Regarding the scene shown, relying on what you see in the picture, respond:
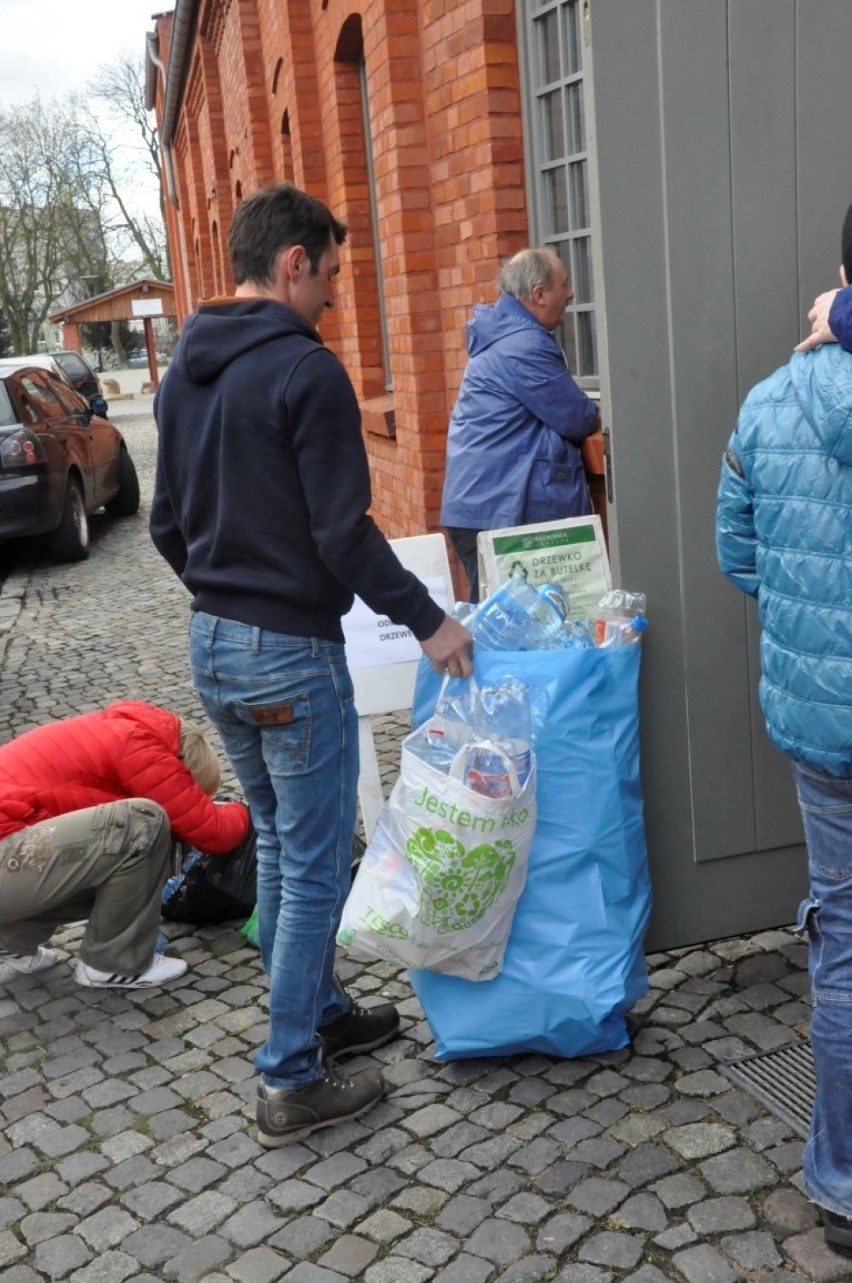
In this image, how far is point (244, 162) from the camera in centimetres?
1442

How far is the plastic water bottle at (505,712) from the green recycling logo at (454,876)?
26 cm

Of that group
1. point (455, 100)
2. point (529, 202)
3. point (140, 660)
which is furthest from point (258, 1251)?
point (140, 660)

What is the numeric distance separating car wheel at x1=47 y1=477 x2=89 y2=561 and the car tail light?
0.68 meters

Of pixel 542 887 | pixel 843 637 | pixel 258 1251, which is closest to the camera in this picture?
pixel 843 637

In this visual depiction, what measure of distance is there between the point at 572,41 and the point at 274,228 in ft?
9.52

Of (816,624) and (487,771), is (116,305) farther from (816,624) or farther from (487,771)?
(816,624)

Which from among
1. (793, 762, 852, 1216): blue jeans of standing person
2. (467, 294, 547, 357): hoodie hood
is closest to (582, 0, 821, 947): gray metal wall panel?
(793, 762, 852, 1216): blue jeans of standing person

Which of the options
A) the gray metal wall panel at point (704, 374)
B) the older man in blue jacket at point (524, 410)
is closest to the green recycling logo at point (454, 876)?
the gray metal wall panel at point (704, 374)

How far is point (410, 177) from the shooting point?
21.0 ft

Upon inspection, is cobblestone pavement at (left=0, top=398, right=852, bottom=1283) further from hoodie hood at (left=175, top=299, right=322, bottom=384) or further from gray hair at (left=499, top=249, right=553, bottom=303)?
gray hair at (left=499, top=249, right=553, bottom=303)

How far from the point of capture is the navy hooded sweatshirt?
2645 mm

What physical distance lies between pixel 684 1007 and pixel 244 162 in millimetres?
12886

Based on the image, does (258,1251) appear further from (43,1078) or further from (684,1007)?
(684,1007)

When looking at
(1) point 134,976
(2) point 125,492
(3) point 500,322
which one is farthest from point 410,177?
(2) point 125,492
